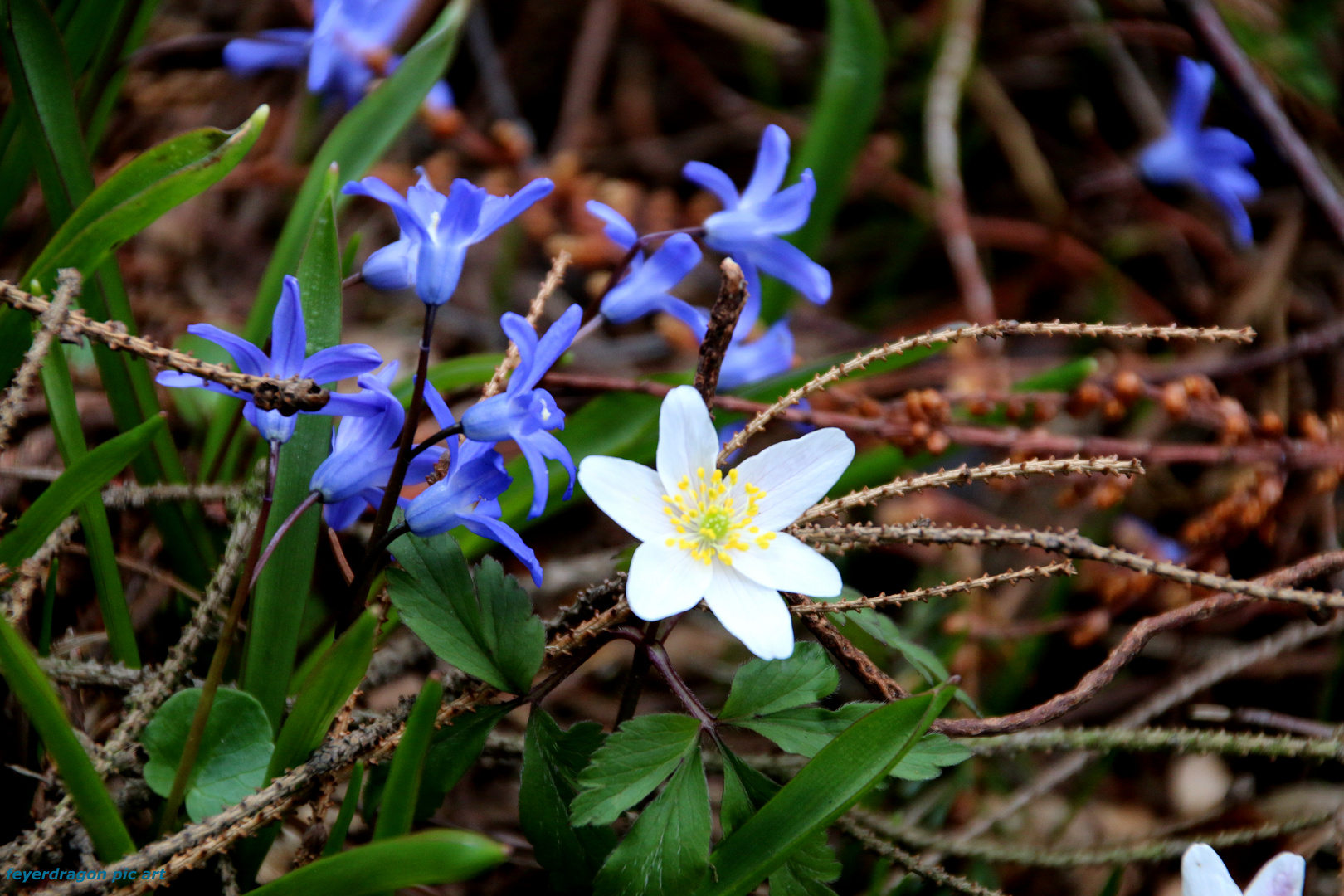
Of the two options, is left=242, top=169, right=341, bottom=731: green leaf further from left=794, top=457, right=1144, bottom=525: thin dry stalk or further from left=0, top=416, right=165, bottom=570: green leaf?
left=794, top=457, right=1144, bottom=525: thin dry stalk

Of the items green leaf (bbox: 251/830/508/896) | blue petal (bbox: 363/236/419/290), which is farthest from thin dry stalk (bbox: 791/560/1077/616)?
blue petal (bbox: 363/236/419/290)

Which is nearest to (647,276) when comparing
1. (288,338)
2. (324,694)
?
(288,338)

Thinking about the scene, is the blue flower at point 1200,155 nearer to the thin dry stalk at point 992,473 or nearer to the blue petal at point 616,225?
the thin dry stalk at point 992,473

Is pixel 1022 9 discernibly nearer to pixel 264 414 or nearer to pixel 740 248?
pixel 740 248

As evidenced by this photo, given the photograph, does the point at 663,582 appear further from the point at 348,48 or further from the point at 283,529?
the point at 348,48

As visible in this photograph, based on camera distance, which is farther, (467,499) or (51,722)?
(467,499)

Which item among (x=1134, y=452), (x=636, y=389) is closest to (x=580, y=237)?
(x=636, y=389)

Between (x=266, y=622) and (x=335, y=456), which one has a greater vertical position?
(x=335, y=456)

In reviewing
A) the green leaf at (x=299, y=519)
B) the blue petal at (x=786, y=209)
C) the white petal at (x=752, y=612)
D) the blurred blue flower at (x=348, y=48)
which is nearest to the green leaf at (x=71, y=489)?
the green leaf at (x=299, y=519)
